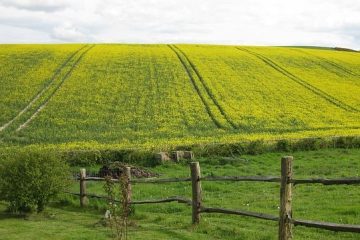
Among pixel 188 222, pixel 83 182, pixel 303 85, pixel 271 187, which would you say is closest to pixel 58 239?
pixel 188 222

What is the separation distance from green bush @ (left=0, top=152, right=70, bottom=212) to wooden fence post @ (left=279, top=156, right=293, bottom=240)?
8.94 metres

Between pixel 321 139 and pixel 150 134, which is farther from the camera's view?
pixel 150 134

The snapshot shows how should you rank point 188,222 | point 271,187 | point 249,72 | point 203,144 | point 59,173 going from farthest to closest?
point 249,72, point 203,144, point 271,187, point 59,173, point 188,222

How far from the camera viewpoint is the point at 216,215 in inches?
650

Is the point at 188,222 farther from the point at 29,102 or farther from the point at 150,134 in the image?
the point at 29,102

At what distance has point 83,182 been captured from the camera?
65.9 ft

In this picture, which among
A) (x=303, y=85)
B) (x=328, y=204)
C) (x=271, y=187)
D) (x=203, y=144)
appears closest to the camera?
(x=328, y=204)

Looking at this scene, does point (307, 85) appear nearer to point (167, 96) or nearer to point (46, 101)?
point (167, 96)

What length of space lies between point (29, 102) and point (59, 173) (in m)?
28.4

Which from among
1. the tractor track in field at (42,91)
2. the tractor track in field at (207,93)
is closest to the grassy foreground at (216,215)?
the tractor track in field at (207,93)

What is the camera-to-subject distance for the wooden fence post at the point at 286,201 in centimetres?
1157

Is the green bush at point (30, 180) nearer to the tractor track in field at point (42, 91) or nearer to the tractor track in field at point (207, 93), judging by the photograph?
the tractor track in field at point (42, 91)

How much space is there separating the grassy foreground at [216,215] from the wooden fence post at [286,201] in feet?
4.02

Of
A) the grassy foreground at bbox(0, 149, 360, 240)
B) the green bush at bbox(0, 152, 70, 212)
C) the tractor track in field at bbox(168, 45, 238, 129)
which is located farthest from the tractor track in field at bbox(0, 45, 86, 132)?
the green bush at bbox(0, 152, 70, 212)
